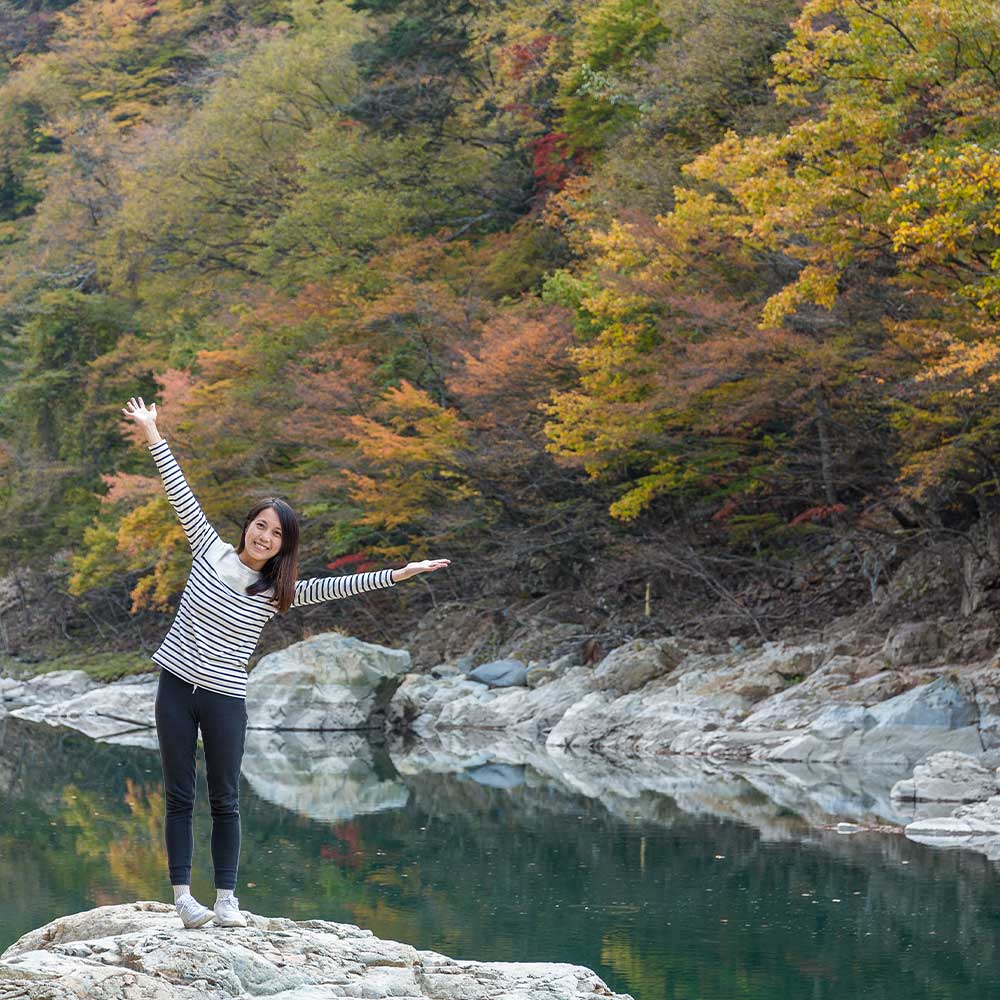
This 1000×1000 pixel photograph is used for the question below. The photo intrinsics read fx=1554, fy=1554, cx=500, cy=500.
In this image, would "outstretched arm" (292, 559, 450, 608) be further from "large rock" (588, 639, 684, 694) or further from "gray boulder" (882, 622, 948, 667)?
"large rock" (588, 639, 684, 694)

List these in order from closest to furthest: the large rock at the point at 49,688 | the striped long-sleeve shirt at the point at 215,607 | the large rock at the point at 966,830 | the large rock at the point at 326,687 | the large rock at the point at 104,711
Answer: the striped long-sleeve shirt at the point at 215,607 → the large rock at the point at 966,830 → the large rock at the point at 326,687 → the large rock at the point at 104,711 → the large rock at the point at 49,688

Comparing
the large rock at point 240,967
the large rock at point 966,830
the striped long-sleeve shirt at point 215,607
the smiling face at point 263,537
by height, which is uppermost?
the smiling face at point 263,537

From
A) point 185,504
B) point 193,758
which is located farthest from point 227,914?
point 185,504

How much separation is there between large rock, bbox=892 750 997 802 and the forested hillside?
11.2 feet

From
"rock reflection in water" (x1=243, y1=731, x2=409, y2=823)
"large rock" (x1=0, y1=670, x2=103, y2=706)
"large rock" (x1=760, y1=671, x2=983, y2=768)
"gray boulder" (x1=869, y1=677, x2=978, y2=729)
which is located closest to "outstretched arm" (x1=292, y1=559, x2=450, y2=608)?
"rock reflection in water" (x1=243, y1=731, x2=409, y2=823)

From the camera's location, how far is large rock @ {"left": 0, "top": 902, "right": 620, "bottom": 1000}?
15.5 ft

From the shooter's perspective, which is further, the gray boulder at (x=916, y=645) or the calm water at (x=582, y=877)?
the gray boulder at (x=916, y=645)

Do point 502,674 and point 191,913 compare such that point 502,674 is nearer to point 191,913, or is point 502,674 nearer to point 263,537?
point 191,913

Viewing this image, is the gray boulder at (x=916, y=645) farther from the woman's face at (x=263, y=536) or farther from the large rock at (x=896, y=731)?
the woman's face at (x=263, y=536)

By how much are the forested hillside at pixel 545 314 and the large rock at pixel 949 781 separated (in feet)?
11.2

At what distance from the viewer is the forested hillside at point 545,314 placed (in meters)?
15.3

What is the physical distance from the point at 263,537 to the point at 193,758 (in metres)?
0.80

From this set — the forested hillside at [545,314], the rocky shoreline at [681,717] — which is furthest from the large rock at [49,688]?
the rocky shoreline at [681,717]

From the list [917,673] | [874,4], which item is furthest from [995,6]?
[917,673]
